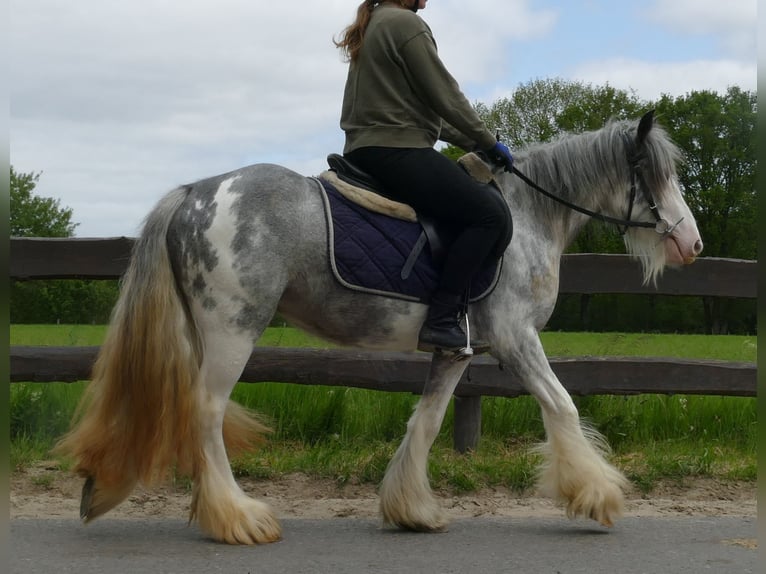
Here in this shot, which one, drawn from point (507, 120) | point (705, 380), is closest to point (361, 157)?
point (705, 380)

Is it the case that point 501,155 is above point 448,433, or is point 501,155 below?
above

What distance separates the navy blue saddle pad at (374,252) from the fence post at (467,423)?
182cm

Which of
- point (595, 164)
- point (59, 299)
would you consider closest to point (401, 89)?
point (595, 164)

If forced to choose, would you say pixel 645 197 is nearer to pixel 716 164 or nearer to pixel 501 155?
pixel 501 155

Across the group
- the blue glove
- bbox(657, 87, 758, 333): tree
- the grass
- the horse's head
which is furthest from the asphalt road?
bbox(657, 87, 758, 333): tree

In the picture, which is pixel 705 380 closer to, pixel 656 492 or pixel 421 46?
pixel 656 492

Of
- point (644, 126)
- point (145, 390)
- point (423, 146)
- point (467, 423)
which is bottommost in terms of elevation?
point (467, 423)

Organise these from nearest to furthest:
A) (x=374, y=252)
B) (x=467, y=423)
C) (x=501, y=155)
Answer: (x=374, y=252) → (x=501, y=155) → (x=467, y=423)

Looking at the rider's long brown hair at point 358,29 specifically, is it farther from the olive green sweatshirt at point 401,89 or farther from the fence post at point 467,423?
the fence post at point 467,423

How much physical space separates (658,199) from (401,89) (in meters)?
1.61

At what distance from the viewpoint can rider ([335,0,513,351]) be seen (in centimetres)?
477

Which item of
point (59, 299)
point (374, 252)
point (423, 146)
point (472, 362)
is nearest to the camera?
point (374, 252)

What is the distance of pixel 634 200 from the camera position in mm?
5312

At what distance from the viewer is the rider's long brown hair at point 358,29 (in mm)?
4969
